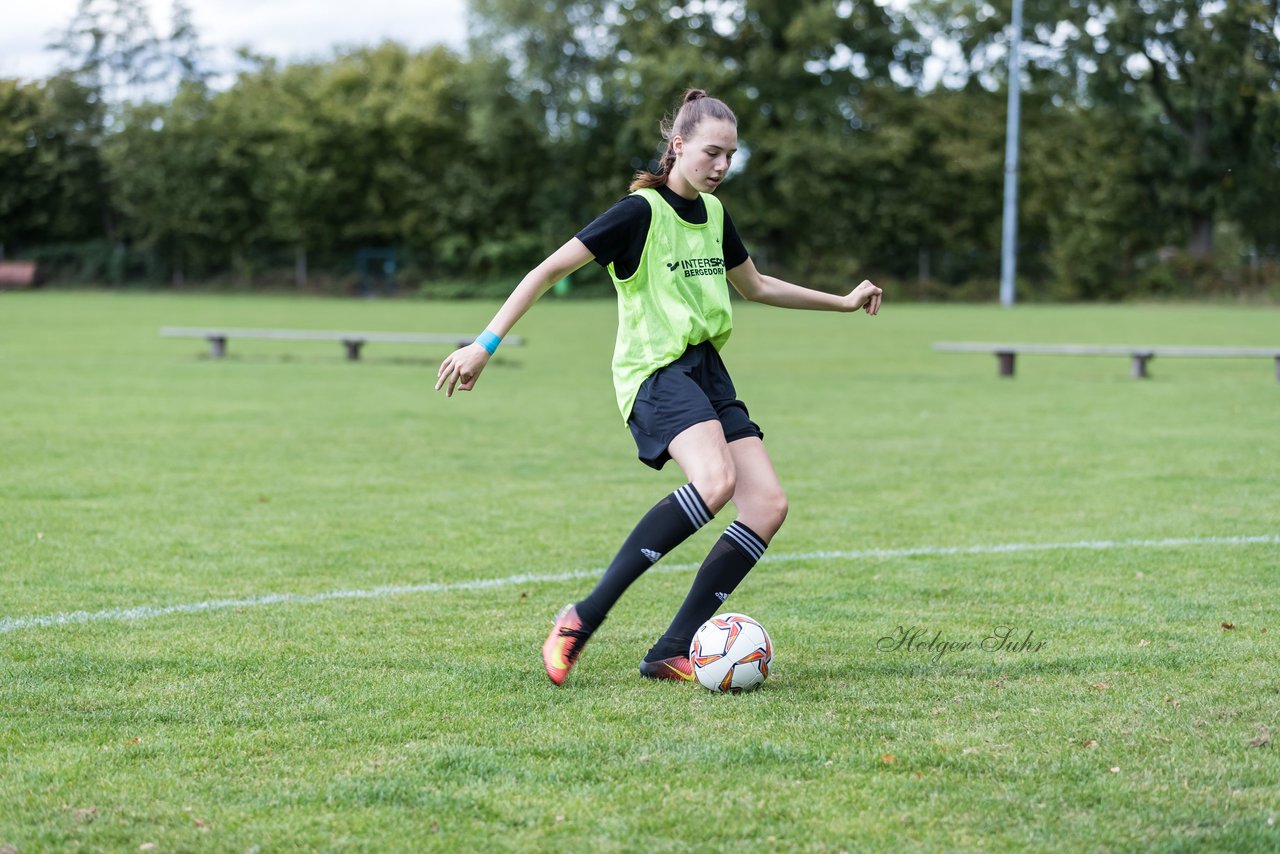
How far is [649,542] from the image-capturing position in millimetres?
4660

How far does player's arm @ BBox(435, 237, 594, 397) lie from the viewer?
4387 millimetres

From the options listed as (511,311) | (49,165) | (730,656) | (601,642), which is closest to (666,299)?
(511,311)

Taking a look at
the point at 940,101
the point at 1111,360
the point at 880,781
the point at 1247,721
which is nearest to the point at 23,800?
the point at 880,781

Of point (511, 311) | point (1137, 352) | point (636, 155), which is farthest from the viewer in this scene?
point (636, 155)

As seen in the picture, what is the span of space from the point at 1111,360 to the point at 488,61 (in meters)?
35.6

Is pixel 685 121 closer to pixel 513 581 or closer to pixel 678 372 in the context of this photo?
pixel 678 372

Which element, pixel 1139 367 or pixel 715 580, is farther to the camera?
pixel 1139 367

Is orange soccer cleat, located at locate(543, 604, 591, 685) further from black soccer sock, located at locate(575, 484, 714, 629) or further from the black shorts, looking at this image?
the black shorts

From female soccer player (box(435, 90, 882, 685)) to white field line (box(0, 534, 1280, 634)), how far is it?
1672 mm

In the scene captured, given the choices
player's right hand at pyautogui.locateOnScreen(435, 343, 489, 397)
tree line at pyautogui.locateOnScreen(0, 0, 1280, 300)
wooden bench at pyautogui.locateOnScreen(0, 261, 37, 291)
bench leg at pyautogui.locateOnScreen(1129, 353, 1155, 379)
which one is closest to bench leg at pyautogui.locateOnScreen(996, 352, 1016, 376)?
bench leg at pyautogui.locateOnScreen(1129, 353, 1155, 379)

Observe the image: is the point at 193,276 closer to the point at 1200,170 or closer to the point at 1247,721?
the point at 1200,170

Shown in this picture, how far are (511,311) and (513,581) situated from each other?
2.20 metres

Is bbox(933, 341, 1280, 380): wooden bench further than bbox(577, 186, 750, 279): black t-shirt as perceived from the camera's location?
Yes

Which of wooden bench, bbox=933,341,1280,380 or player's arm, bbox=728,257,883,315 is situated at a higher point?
player's arm, bbox=728,257,883,315
